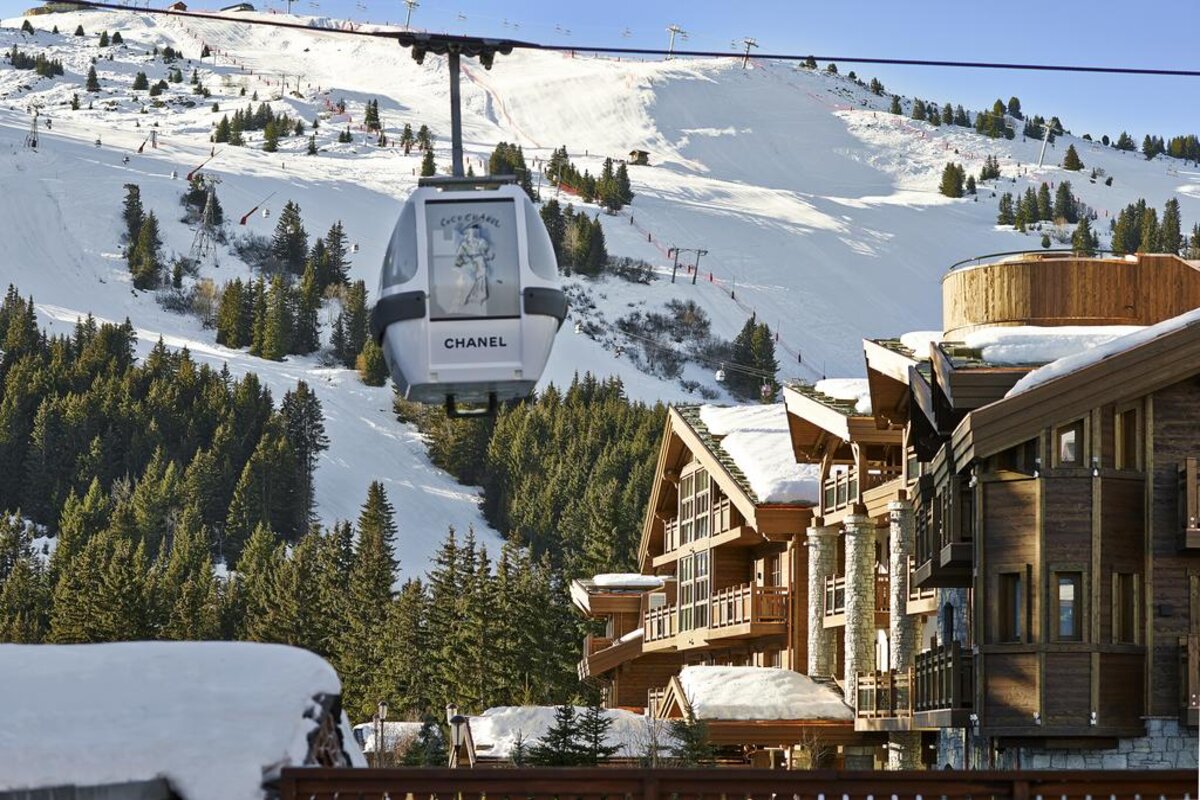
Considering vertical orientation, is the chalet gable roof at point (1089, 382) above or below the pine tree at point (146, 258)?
below

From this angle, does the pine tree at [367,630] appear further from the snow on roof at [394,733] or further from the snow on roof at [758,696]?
the snow on roof at [758,696]

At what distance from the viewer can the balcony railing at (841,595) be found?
43.0 m

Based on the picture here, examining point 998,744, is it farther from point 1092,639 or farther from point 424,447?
point 424,447

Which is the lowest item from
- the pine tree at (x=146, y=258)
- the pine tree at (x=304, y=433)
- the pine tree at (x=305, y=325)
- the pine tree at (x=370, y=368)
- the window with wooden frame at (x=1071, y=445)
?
the window with wooden frame at (x=1071, y=445)

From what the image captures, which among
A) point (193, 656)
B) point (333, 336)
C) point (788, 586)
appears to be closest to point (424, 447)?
point (333, 336)

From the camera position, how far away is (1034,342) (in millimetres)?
32250

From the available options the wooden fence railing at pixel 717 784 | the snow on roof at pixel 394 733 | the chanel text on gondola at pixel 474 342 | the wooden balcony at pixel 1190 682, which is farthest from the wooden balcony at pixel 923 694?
the snow on roof at pixel 394 733

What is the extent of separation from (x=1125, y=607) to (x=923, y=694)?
18.4ft

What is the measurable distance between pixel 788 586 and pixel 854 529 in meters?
7.01

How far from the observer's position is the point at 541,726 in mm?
44625

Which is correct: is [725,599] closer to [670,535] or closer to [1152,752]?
[670,535]

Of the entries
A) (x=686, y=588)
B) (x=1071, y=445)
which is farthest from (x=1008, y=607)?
(x=686, y=588)

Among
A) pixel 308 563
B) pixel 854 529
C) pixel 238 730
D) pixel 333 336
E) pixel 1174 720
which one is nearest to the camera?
pixel 238 730

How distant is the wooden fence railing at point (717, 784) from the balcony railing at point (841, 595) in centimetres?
2792
